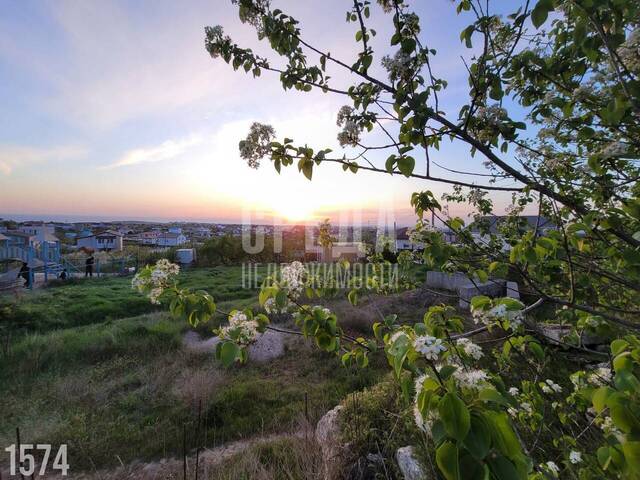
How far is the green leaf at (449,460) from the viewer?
1.75 ft

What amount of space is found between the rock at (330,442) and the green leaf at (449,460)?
185cm

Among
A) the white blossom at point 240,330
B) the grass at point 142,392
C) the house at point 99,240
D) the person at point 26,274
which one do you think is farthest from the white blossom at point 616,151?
the house at point 99,240

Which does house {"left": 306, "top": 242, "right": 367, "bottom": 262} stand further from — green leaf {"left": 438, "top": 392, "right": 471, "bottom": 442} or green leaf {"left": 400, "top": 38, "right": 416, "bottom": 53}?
green leaf {"left": 438, "top": 392, "right": 471, "bottom": 442}

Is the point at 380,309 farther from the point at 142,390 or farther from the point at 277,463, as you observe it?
the point at 277,463

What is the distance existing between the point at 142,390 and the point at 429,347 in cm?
489

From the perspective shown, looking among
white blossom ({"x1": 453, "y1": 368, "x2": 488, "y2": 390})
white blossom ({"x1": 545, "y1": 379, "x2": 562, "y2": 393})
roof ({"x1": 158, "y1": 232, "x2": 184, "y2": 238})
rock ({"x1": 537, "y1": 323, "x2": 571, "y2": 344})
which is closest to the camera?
white blossom ({"x1": 453, "y1": 368, "x2": 488, "y2": 390})

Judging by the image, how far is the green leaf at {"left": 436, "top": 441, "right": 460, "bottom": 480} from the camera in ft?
1.75

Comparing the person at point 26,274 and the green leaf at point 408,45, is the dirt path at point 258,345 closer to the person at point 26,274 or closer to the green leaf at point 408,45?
the green leaf at point 408,45

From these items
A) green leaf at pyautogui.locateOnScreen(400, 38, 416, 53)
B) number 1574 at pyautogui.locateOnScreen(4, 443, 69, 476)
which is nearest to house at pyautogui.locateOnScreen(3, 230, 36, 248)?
number 1574 at pyautogui.locateOnScreen(4, 443, 69, 476)

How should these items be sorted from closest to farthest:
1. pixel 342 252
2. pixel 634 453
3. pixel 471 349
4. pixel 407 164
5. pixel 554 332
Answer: pixel 634 453 < pixel 471 349 < pixel 407 164 < pixel 554 332 < pixel 342 252

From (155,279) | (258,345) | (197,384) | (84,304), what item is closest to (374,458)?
(155,279)

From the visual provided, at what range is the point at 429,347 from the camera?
691 millimetres

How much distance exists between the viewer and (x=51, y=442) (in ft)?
11.1

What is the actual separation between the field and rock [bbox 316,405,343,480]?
0.20 m
